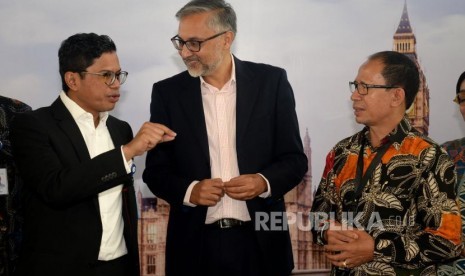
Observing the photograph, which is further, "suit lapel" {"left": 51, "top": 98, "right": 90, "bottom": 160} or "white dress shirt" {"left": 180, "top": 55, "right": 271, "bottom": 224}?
"white dress shirt" {"left": 180, "top": 55, "right": 271, "bottom": 224}

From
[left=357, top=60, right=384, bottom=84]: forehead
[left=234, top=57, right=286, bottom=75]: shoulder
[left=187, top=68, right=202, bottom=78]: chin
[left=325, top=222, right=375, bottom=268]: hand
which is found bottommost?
[left=325, top=222, right=375, bottom=268]: hand

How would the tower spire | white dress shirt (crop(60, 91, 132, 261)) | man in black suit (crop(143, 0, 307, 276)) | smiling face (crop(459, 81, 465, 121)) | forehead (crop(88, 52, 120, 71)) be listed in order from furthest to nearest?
the tower spire
smiling face (crop(459, 81, 465, 121))
man in black suit (crop(143, 0, 307, 276))
forehead (crop(88, 52, 120, 71))
white dress shirt (crop(60, 91, 132, 261))

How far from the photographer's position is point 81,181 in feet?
8.05

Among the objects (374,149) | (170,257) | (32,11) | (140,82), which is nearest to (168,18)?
(140,82)

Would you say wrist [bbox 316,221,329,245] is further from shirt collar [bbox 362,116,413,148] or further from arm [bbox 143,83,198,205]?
arm [bbox 143,83,198,205]

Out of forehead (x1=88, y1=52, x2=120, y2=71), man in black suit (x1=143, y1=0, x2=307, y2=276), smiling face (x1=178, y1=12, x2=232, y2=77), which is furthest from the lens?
smiling face (x1=178, y1=12, x2=232, y2=77)

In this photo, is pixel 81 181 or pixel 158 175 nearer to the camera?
pixel 81 181

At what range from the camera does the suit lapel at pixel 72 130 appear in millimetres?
2623

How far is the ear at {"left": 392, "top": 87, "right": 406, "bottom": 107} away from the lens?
8.39 ft

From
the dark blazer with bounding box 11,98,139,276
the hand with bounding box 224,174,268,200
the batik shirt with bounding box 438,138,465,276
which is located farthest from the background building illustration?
the dark blazer with bounding box 11,98,139,276

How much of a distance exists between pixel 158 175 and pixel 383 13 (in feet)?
7.78

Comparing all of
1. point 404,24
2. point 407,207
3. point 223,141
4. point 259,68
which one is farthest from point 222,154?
point 404,24

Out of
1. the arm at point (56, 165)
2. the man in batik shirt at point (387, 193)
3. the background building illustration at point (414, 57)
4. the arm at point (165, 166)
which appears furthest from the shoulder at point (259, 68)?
the background building illustration at point (414, 57)

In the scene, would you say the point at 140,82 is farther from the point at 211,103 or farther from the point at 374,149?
the point at 374,149
